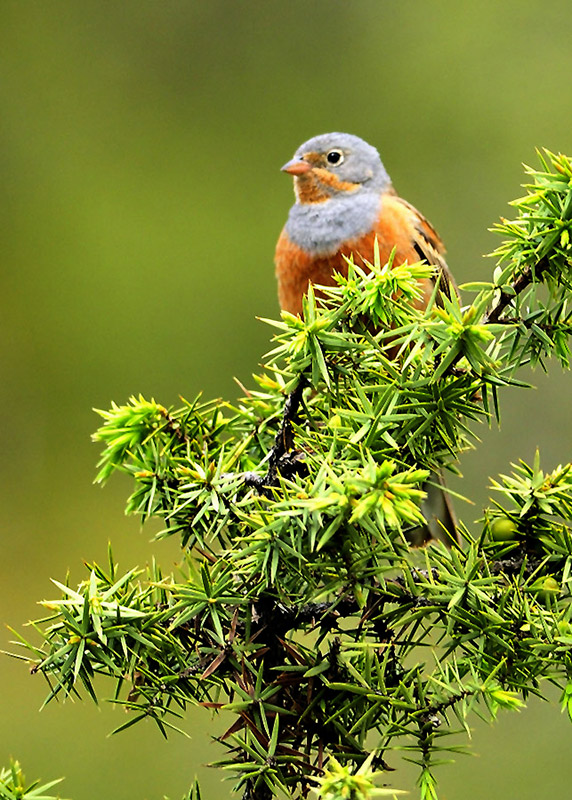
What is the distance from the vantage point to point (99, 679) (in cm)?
399

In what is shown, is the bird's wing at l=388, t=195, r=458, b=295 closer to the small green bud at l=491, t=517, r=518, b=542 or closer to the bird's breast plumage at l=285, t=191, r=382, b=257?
the bird's breast plumage at l=285, t=191, r=382, b=257

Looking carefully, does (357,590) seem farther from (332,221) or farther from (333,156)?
(333,156)

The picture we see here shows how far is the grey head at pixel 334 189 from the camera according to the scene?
2949 millimetres

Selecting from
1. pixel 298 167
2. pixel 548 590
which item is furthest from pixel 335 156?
pixel 548 590

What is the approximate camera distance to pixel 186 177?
17.5 ft

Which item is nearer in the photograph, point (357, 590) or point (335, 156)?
point (357, 590)

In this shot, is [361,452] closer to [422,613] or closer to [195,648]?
[422,613]

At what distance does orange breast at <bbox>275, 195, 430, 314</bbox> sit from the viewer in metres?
2.80

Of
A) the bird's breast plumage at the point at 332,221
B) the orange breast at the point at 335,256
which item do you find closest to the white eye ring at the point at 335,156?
the bird's breast plumage at the point at 332,221

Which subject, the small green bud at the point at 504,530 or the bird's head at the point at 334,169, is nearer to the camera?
the small green bud at the point at 504,530

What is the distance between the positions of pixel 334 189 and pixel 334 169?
108mm

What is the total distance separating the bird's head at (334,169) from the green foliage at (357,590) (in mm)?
2188

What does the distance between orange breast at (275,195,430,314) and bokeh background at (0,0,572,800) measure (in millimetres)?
1984

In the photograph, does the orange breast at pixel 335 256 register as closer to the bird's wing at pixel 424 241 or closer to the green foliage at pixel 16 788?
the bird's wing at pixel 424 241
